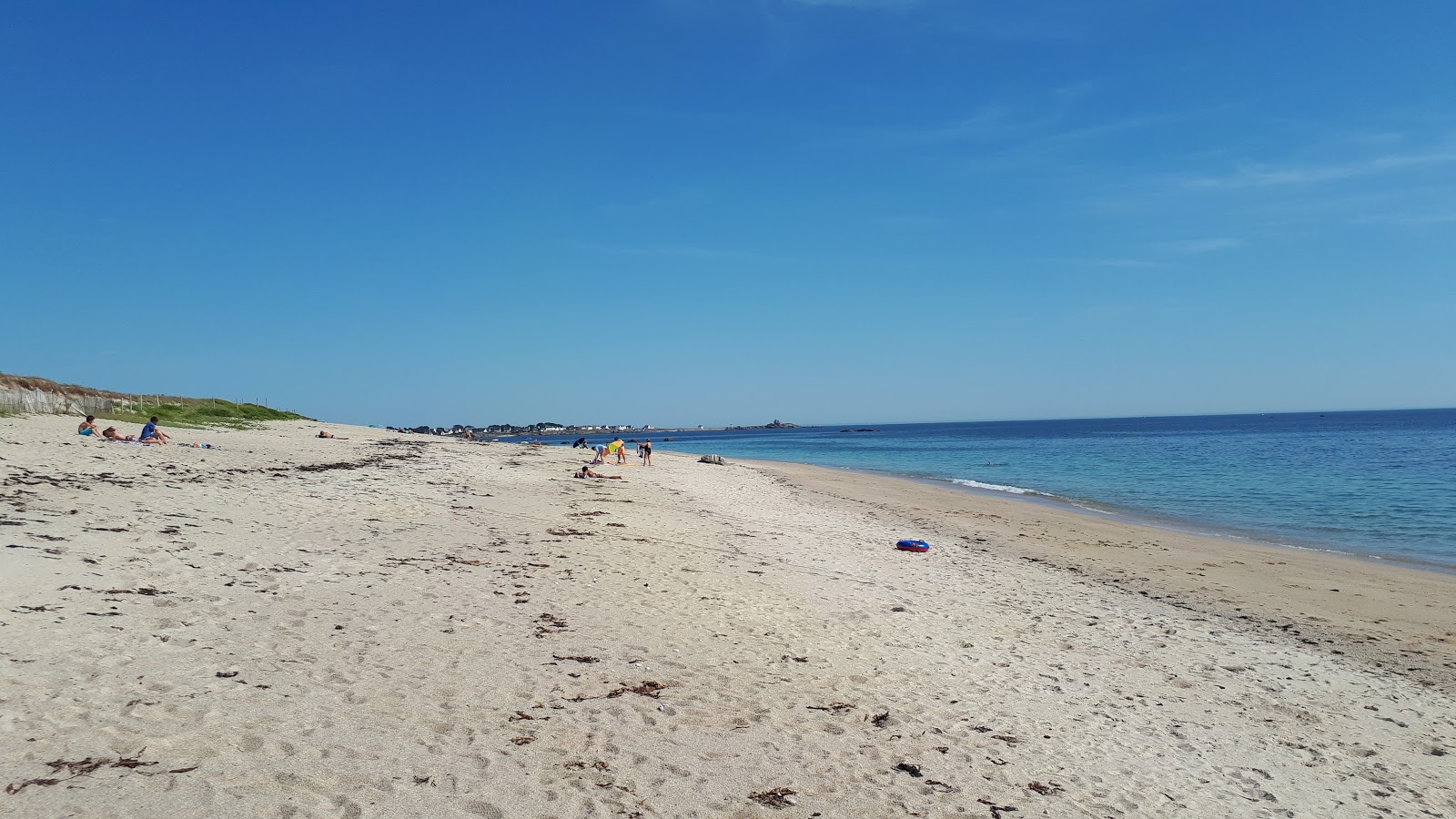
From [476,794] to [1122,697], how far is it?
569cm

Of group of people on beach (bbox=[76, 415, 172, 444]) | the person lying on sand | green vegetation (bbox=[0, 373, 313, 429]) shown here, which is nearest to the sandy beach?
the person lying on sand

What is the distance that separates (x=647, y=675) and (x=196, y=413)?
142ft

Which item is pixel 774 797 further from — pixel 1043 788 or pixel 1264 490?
pixel 1264 490

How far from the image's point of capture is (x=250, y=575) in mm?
8289

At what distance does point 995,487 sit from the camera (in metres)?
33.0

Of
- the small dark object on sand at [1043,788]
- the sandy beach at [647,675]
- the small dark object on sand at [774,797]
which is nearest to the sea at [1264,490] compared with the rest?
the sandy beach at [647,675]

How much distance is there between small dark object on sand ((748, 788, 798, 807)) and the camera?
4.65 meters

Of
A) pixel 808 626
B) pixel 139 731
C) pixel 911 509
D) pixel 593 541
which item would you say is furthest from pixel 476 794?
pixel 911 509

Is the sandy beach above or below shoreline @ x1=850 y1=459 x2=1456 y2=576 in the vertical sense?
above

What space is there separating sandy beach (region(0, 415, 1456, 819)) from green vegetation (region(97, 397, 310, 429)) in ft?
78.2

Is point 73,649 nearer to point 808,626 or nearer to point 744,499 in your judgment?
point 808,626

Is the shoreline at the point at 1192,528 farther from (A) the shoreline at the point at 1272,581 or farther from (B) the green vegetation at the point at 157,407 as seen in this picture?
(B) the green vegetation at the point at 157,407

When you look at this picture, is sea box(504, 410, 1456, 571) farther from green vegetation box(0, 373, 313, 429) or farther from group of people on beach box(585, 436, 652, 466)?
green vegetation box(0, 373, 313, 429)

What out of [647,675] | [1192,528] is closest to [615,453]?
[1192,528]
